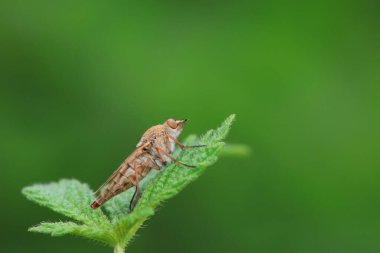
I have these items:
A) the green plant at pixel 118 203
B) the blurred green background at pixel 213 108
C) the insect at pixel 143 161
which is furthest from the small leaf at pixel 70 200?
the blurred green background at pixel 213 108

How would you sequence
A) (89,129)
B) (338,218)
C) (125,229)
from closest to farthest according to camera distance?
(125,229), (338,218), (89,129)

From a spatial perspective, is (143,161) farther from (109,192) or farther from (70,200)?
(70,200)

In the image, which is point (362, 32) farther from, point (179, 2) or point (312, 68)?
point (179, 2)

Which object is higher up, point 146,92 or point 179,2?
point 179,2

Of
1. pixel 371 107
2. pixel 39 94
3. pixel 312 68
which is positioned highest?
pixel 39 94

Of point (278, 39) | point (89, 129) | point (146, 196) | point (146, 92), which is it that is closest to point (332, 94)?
point (278, 39)

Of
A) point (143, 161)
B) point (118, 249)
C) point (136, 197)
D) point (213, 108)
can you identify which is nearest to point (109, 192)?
point (136, 197)

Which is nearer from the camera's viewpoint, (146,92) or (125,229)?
(125,229)

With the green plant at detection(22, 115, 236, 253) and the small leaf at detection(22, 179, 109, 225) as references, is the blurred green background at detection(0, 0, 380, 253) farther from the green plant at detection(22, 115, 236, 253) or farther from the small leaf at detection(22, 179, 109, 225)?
the green plant at detection(22, 115, 236, 253)
